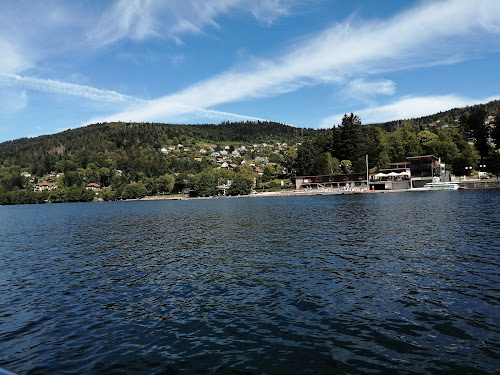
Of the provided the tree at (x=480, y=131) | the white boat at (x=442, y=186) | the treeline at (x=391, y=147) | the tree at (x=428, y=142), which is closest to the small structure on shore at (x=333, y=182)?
the treeline at (x=391, y=147)

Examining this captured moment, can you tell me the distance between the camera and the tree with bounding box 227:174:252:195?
180 metres

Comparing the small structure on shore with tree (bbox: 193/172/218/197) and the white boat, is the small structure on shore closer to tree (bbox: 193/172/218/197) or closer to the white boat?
the white boat

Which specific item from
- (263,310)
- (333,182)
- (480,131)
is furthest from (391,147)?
(263,310)

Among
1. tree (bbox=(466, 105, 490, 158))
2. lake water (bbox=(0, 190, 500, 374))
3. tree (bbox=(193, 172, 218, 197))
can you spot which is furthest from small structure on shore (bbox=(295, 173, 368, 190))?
lake water (bbox=(0, 190, 500, 374))

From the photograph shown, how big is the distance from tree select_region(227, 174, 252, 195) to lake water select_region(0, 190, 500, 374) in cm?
15265

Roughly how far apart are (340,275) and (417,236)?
1457cm

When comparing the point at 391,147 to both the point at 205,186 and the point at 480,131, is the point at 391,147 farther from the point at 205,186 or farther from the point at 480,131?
the point at 205,186

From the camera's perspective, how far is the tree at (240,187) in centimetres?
17975

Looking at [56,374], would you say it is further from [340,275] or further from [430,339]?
[340,275]

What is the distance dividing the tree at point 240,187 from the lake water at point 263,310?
501 feet

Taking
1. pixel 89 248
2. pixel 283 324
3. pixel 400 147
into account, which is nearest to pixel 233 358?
pixel 283 324

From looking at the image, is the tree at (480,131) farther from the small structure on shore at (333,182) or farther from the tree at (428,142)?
the small structure on shore at (333,182)

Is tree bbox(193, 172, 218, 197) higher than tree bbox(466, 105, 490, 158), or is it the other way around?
tree bbox(466, 105, 490, 158)

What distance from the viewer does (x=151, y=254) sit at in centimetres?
2705
